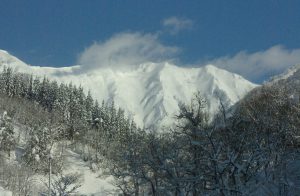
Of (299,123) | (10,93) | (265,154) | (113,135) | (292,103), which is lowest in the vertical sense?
(265,154)

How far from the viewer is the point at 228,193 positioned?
58.2 feet

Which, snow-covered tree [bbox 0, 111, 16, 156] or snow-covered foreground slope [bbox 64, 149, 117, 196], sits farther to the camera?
snow-covered tree [bbox 0, 111, 16, 156]

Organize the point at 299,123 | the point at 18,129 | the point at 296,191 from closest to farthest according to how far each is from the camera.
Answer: the point at 296,191
the point at 299,123
the point at 18,129

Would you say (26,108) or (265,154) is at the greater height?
(26,108)

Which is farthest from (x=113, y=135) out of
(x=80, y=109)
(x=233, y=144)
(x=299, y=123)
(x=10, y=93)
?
(x=233, y=144)

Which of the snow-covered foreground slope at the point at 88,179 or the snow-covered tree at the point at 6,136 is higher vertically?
the snow-covered tree at the point at 6,136

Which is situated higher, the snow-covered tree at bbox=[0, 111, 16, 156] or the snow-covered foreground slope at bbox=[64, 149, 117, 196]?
the snow-covered tree at bbox=[0, 111, 16, 156]

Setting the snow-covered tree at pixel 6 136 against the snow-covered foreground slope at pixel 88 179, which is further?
the snow-covered tree at pixel 6 136

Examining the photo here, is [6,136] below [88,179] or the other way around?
the other way around

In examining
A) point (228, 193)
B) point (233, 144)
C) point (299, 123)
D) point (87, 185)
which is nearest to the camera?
point (228, 193)

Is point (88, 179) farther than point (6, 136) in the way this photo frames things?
Yes

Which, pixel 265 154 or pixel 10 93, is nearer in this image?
pixel 265 154

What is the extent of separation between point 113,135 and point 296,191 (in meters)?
102

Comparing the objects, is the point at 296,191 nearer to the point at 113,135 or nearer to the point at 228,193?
the point at 228,193
